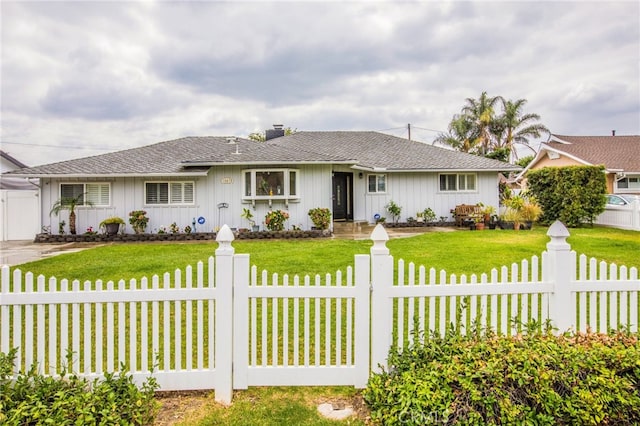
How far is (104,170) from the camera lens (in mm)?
13281

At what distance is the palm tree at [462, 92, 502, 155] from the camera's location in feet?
100

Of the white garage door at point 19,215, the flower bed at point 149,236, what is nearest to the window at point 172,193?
the flower bed at point 149,236

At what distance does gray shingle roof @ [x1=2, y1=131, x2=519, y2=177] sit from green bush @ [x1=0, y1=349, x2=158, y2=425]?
10473 mm

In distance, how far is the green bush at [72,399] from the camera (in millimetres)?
2459

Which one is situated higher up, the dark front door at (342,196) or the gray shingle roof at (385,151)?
the gray shingle roof at (385,151)

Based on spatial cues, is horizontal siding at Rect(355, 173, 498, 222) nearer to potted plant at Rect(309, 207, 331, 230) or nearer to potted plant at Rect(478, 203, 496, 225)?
potted plant at Rect(478, 203, 496, 225)

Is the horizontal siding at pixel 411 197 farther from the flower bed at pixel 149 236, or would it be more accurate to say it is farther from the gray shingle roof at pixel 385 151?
the flower bed at pixel 149 236

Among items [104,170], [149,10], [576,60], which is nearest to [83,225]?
[104,170]

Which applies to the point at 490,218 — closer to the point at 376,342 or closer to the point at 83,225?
the point at 376,342

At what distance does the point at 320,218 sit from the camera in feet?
42.8

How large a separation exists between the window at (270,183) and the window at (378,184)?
14.4ft

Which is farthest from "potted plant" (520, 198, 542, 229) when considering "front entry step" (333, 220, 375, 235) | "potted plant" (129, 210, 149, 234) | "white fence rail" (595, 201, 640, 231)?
"potted plant" (129, 210, 149, 234)

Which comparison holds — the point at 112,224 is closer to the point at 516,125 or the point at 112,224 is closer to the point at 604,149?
the point at 604,149

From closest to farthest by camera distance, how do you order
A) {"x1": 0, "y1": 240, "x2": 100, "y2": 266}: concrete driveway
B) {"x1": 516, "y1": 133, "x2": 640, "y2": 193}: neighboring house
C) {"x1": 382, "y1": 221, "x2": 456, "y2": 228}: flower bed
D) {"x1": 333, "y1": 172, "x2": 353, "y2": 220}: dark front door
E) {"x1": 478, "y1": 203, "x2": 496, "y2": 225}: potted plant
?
1. {"x1": 0, "y1": 240, "x2": 100, "y2": 266}: concrete driveway
2. {"x1": 478, "y1": 203, "x2": 496, "y2": 225}: potted plant
3. {"x1": 382, "y1": 221, "x2": 456, "y2": 228}: flower bed
4. {"x1": 333, "y1": 172, "x2": 353, "y2": 220}: dark front door
5. {"x1": 516, "y1": 133, "x2": 640, "y2": 193}: neighboring house
